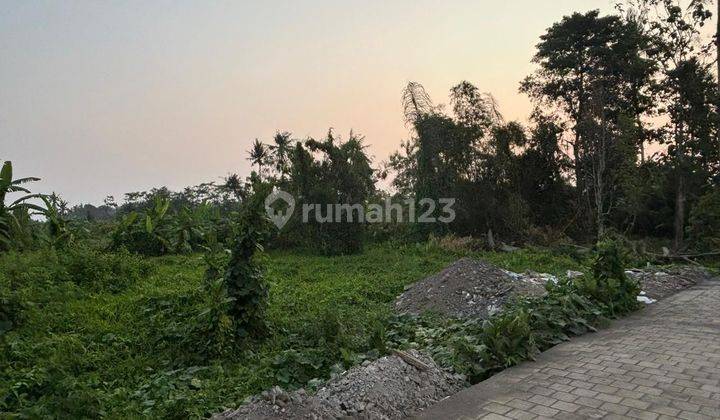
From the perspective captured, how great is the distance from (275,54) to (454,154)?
6.71 m

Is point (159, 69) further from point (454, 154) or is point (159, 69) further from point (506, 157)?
point (506, 157)

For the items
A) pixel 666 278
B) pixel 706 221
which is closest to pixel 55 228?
pixel 666 278

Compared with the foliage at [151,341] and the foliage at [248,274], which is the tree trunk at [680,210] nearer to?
the foliage at [151,341]

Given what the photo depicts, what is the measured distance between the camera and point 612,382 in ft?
12.2

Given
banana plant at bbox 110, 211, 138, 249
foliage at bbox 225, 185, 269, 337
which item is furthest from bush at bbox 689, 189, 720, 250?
banana plant at bbox 110, 211, 138, 249

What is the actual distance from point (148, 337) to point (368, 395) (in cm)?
296

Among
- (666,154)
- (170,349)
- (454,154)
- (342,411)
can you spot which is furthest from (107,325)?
(666,154)

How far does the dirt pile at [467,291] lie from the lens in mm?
6443

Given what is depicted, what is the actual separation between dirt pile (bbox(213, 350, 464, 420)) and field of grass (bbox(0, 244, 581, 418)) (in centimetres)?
41

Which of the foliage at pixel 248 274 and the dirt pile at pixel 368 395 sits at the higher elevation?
the foliage at pixel 248 274

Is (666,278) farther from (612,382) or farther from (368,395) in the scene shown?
(368,395)

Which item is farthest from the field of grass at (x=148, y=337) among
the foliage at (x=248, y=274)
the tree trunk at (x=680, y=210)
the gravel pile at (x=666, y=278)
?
the tree trunk at (x=680, y=210)

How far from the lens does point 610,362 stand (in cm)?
422

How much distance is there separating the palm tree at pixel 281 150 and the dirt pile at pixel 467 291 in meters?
7.49
